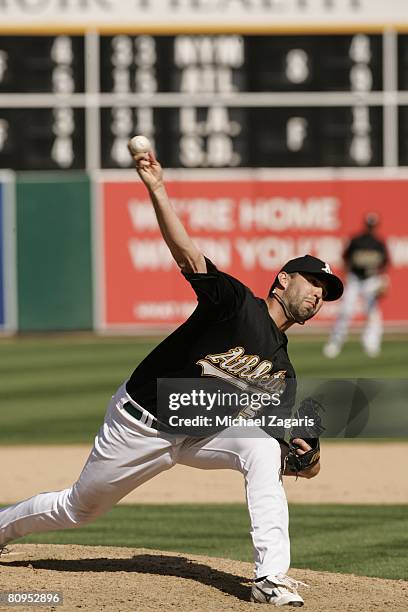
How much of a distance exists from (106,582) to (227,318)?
54.2 inches

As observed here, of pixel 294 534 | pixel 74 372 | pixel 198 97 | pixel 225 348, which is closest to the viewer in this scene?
pixel 225 348

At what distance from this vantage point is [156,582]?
5.92 meters

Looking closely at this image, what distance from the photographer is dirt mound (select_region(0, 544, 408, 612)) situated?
5.50m

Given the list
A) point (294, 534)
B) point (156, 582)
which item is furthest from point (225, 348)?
point (294, 534)

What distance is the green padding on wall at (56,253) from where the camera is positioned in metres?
20.8

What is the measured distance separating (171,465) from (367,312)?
12.5m

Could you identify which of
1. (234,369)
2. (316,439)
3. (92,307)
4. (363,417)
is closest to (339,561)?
(363,417)

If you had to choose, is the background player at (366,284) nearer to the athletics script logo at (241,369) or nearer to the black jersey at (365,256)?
the black jersey at (365,256)

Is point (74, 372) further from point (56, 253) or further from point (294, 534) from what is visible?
point (294, 534)

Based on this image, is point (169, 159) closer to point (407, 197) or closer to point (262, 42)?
point (262, 42)

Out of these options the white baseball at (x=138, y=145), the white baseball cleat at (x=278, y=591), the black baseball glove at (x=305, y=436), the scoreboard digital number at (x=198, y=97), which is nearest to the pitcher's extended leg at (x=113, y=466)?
the black baseball glove at (x=305, y=436)

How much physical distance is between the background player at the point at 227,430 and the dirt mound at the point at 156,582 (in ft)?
0.93

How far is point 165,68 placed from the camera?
67.8 ft

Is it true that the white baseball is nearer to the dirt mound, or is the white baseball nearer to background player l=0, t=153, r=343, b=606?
background player l=0, t=153, r=343, b=606
